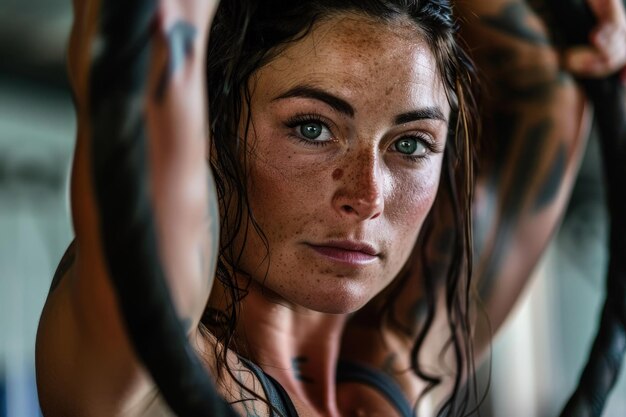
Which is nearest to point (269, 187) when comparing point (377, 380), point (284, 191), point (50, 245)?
point (284, 191)

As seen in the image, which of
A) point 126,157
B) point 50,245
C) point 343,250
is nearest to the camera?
point 126,157

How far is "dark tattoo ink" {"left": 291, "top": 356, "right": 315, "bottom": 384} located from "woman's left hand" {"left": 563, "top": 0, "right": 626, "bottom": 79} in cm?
24

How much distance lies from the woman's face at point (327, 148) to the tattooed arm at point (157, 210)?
0.07 metres

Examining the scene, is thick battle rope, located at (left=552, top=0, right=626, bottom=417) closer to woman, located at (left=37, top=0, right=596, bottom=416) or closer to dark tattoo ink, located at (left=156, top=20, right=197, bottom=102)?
woman, located at (left=37, top=0, right=596, bottom=416)

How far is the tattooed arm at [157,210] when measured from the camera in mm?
270

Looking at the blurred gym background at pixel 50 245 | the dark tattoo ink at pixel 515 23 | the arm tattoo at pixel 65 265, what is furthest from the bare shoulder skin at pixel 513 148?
the blurred gym background at pixel 50 245

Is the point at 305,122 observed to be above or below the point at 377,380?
above

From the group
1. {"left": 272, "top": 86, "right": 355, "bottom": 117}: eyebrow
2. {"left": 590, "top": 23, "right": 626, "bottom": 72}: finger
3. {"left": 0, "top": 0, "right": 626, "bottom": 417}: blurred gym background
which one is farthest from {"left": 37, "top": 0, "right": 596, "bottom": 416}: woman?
{"left": 0, "top": 0, "right": 626, "bottom": 417}: blurred gym background

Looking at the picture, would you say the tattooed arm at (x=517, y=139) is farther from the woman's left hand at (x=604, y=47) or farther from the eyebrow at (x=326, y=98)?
the eyebrow at (x=326, y=98)

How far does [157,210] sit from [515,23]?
309 mm

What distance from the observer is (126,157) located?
27cm

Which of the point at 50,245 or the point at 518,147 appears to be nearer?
the point at 518,147

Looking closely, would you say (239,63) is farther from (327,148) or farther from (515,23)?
(515,23)

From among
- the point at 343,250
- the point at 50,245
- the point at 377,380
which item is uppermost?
the point at 343,250
